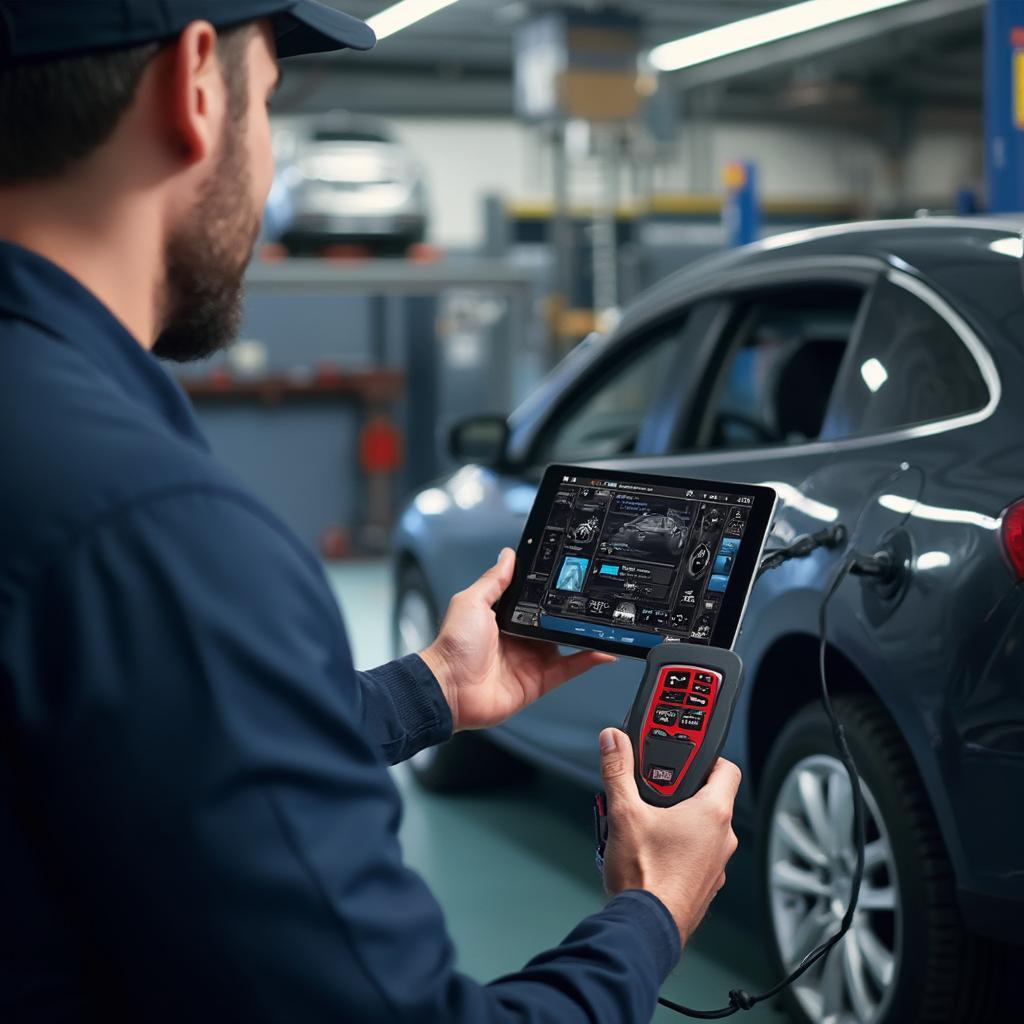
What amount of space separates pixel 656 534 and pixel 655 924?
0.71m

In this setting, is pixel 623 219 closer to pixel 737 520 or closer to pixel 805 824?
pixel 805 824

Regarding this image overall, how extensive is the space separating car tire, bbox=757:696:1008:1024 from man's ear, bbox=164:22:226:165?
183 cm

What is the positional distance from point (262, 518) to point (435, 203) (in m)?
17.5

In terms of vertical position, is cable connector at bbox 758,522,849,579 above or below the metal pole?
below

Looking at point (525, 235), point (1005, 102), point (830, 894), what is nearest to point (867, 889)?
point (830, 894)

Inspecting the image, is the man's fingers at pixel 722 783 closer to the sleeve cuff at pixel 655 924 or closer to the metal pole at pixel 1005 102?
the sleeve cuff at pixel 655 924

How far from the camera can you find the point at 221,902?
0.84 m

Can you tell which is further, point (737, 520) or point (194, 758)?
point (737, 520)

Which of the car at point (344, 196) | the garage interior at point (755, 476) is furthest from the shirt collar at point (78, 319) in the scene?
the car at point (344, 196)

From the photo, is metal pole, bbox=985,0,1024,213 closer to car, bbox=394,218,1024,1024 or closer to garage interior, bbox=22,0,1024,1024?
garage interior, bbox=22,0,1024,1024

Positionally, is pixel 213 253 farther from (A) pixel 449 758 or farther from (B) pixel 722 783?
(A) pixel 449 758

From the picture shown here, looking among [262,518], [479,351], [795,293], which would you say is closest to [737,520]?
[262,518]

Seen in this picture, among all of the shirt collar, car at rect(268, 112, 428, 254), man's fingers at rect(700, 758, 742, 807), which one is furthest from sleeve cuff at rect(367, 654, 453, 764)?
car at rect(268, 112, 428, 254)

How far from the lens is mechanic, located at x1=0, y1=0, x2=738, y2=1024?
83 centimetres
